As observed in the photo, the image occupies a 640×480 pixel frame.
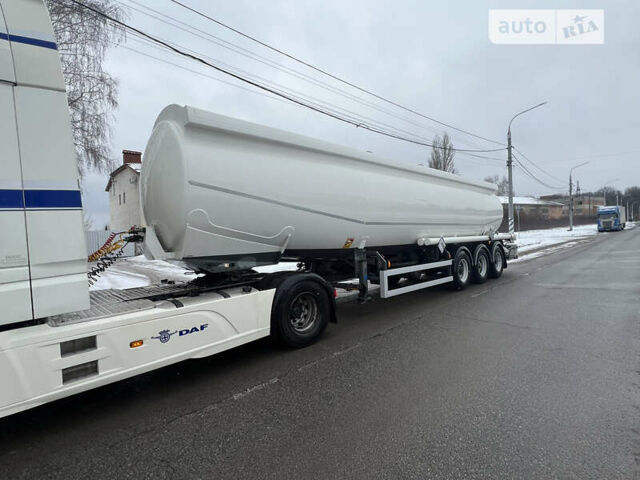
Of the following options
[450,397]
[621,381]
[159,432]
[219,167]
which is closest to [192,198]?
[219,167]

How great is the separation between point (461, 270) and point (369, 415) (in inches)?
265

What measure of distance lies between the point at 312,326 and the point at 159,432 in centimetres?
248

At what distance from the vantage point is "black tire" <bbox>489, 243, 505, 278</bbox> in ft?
34.3

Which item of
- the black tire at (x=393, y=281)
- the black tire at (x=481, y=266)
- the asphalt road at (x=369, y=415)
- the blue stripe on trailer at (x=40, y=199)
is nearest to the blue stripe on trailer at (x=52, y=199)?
the blue stripe on trailer at (x=40, y=199)

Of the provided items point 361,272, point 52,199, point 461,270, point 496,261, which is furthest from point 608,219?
point 52,199

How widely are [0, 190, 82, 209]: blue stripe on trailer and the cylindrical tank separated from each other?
1.13 metres

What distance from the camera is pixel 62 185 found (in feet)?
9.48

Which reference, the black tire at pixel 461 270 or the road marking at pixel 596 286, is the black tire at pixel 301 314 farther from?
the road marking at pixel 596 286

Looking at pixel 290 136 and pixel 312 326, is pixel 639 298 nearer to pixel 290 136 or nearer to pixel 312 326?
pixel 312 326

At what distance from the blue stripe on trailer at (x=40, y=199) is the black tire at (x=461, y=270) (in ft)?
25.9

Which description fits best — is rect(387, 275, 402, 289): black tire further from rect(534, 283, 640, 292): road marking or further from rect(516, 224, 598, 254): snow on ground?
rect(516, 224, 598, 254): snow on ground

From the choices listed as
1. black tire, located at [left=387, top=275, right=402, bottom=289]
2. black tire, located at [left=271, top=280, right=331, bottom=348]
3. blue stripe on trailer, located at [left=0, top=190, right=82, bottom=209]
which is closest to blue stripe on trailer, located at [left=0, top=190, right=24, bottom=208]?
blue stripe on trailer, located at [left=0, top=190, right=82, bottom=209]

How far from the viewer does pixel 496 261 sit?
424 inches

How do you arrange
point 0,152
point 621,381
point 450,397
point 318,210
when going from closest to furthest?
point 0,152
point 450,397
point 621,381
point 318,210
